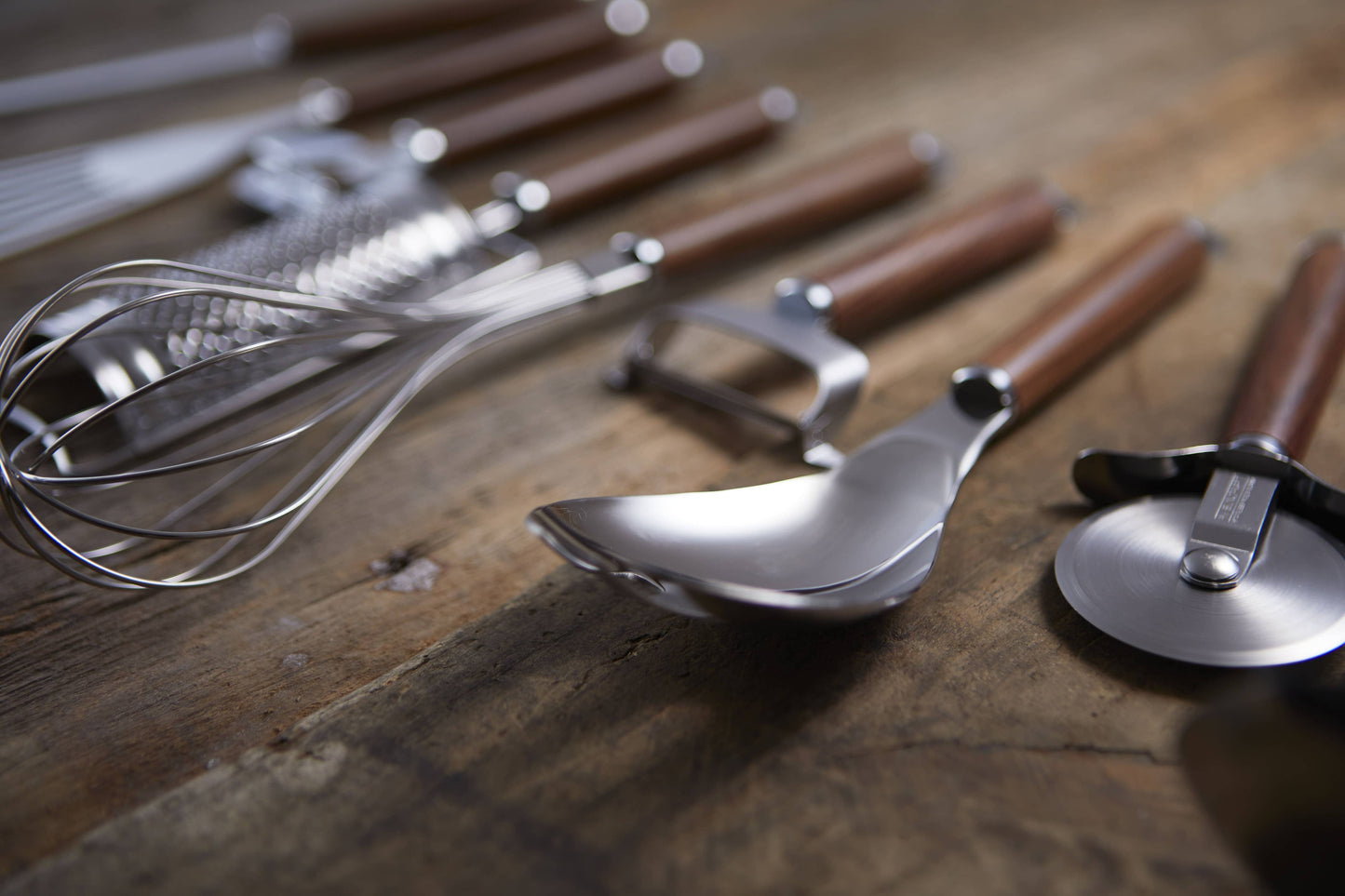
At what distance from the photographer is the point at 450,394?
0.66 m

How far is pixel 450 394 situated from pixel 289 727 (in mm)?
280

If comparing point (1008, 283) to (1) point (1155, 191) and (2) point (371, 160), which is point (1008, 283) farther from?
(2) point (371, 160)

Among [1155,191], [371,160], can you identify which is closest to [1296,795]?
[1155,191]

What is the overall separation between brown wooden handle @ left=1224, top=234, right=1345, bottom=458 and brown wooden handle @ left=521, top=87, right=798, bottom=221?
0.46 m

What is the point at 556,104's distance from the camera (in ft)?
3.05

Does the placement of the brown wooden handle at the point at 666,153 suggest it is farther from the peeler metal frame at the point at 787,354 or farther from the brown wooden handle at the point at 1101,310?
the brown wooden handle at the point at 1101,310

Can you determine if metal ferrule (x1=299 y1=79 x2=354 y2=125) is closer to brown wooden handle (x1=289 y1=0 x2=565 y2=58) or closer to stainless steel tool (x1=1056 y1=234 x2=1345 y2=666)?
brown wooden handle (x1=289 y1=0 x2=565 y2=58)

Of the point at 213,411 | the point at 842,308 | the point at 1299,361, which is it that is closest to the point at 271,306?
the point at 213,411

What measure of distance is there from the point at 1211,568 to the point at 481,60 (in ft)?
2.65

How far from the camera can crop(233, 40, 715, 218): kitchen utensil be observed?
2.73 feet

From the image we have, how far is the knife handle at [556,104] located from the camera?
87cm

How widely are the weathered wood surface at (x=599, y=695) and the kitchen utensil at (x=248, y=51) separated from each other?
35 cm

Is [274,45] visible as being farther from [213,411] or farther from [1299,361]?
[1299,361]

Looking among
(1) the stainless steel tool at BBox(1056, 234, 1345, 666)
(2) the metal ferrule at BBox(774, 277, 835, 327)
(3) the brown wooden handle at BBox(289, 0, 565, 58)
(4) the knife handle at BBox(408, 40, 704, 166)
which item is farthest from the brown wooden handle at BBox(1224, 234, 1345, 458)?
(3) the brown wooden handle at BBox(289, 0, 565, 58)
